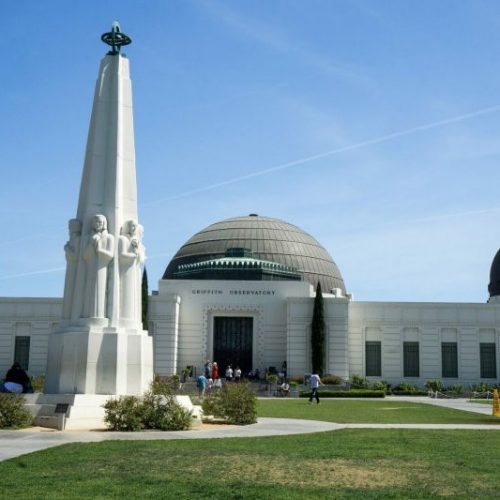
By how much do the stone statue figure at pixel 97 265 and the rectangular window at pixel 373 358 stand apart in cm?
3119

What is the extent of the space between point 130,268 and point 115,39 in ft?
21.1

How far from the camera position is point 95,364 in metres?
17.8

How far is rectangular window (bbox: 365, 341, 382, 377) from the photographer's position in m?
47.0

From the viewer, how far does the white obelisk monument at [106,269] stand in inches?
704

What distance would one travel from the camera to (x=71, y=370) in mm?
17812

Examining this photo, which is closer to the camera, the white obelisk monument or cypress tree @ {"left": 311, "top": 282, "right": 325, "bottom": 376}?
the white obelisk monument

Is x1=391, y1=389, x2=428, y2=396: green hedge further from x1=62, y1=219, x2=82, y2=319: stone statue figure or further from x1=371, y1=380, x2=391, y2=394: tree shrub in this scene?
x1=62, y1=219, x2=82, y2=319: stone statue figure

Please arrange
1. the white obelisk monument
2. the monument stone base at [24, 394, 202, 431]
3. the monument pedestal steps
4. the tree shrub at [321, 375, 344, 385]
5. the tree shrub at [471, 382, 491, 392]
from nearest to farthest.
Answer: the monument stone base at [24, 394, 202, 431] → the monument pedestal steps → the white obelisk monument → the tree shrub at [321, 375, 344, 385] → the tree shrub at [471, 382, 491, 392]

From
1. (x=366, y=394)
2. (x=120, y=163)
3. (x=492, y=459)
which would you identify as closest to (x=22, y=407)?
(x=120, y=163)

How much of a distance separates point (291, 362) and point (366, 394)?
7.18m

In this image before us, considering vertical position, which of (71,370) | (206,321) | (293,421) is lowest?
(293,421)

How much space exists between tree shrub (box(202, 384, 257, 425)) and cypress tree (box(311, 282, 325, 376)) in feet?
87.1

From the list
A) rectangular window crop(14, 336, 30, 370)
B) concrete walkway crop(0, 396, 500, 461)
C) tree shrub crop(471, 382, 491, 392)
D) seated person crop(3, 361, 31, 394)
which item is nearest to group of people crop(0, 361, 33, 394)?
seated person crop(3, 361, 31, 394)

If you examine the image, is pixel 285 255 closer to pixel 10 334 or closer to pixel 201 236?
pixel 201 236
